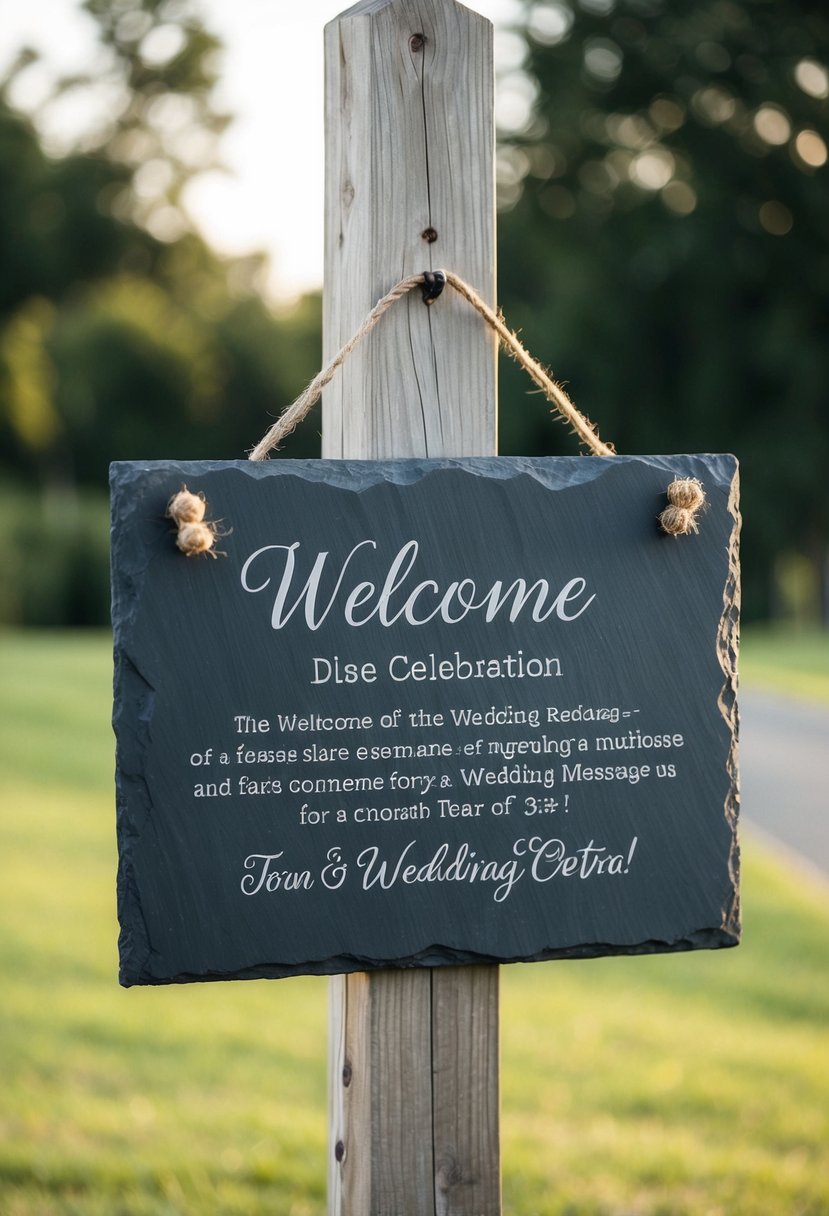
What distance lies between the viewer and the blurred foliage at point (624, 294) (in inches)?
774

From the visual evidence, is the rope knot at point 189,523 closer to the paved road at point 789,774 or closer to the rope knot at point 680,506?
the rope knot at point 680,506

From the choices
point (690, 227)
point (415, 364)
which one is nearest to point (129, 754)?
point (415, 364)

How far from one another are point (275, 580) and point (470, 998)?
2.19ft

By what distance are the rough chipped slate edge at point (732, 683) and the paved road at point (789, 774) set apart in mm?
5163

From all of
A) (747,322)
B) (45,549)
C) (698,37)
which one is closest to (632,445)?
(747,322)

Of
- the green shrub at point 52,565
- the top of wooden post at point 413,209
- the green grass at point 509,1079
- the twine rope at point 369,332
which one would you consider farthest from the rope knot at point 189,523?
the green shrub at point 52,565

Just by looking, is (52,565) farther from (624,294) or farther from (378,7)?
(378,7)

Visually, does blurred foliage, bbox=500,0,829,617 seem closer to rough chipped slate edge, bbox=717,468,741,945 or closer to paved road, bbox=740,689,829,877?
paved road, bbox=740,689,829,877

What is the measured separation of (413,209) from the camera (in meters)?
1.72

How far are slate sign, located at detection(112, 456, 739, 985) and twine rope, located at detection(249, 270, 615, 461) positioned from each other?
108mm

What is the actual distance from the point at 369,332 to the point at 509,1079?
2.60 meters

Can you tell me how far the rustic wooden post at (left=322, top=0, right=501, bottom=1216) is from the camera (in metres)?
1.69

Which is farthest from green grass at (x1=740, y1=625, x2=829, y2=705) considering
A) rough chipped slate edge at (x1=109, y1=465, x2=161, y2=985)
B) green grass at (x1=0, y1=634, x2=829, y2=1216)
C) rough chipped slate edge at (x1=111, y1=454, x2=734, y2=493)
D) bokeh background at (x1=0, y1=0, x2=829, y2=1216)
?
rough chipped slate edge at (x1=109, y1=465, x2=161, y2=985)

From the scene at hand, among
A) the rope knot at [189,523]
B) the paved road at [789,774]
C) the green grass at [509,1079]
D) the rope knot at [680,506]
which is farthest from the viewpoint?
the paved road at [789,774]
